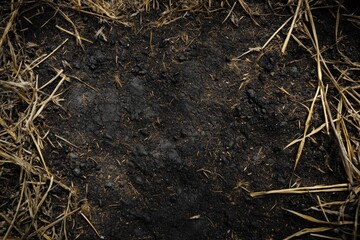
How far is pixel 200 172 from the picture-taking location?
1.54m

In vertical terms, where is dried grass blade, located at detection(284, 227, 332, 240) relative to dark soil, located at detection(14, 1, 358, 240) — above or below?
below

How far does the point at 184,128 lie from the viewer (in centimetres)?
158

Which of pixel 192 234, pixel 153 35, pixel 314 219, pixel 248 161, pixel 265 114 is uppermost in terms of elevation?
pixel 153 35

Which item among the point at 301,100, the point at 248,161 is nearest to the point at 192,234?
the point at 248,161

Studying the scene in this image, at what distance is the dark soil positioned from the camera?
59.6 inches

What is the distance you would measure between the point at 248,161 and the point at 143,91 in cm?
58

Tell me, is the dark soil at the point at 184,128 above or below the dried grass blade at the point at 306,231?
above

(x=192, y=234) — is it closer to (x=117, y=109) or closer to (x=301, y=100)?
(x=117, y=109)

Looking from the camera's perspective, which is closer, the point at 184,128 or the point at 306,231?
the point at 306,231

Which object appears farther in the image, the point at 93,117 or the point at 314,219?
the point at 93,117

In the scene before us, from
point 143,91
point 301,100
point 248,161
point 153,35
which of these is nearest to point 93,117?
point 143,91

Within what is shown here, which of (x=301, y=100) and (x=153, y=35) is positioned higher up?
(x=153, y=35)

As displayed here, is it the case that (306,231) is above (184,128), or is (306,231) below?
below

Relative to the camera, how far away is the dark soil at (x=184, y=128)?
1.51 meters
